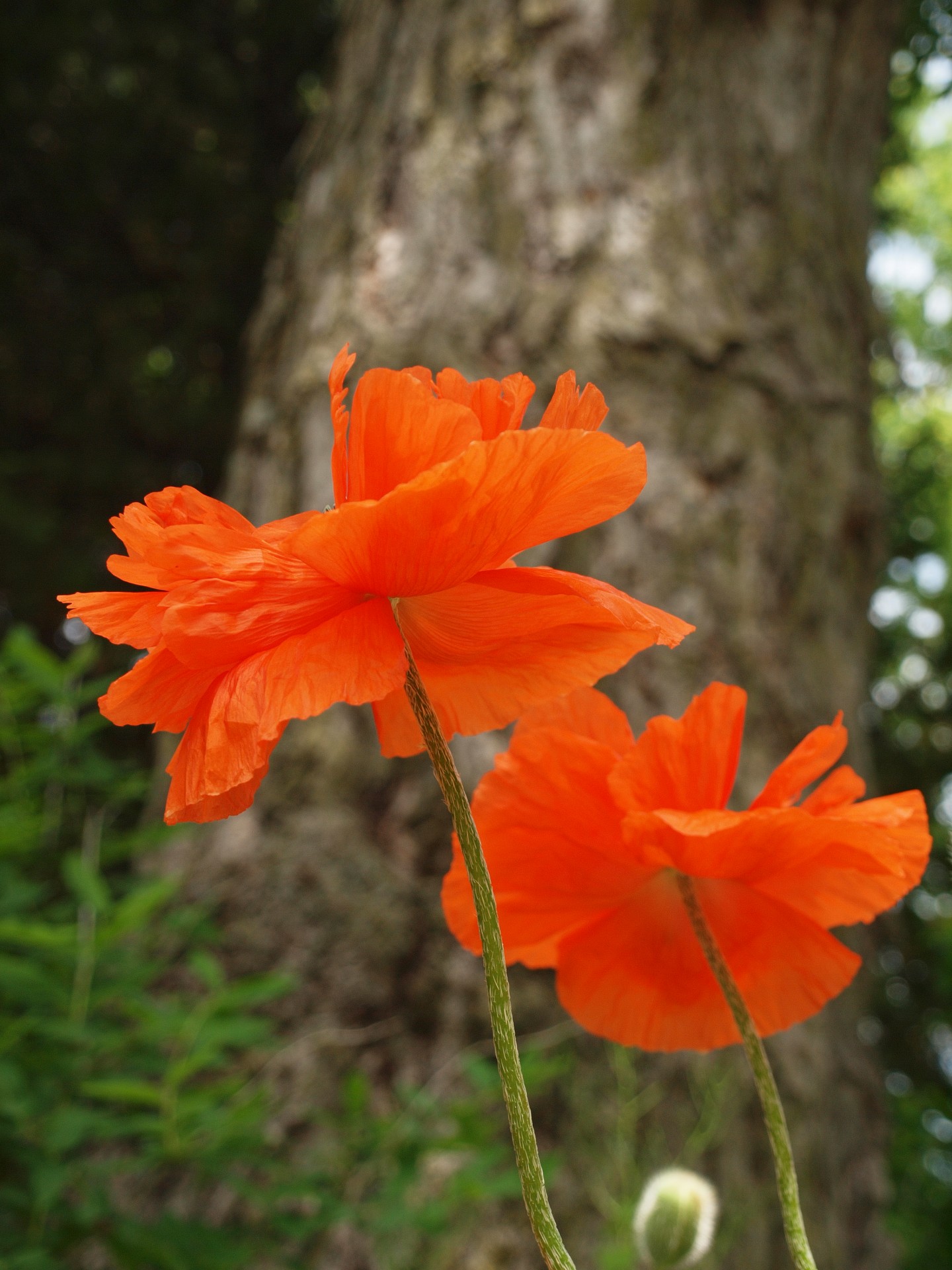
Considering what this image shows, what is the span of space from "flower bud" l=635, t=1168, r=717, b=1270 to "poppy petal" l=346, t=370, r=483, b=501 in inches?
19.0

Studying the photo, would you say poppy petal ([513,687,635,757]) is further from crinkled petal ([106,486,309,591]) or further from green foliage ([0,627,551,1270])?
green foliage ([0,627,551,1270])

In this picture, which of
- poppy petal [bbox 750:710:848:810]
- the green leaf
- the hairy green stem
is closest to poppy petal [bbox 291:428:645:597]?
poppy petal [bbox 750:710:848:810]

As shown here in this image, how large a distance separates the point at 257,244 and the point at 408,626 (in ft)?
14.0

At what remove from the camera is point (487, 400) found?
0.45m

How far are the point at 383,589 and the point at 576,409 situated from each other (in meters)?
0.12

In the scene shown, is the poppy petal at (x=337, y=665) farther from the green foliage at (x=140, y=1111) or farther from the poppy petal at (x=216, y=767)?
the green foliage at (x=140, y=1111)

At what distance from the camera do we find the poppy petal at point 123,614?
15.3 inches

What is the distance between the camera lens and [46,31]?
3.57 m

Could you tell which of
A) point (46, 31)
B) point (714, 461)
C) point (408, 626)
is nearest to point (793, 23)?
point (714, 461)

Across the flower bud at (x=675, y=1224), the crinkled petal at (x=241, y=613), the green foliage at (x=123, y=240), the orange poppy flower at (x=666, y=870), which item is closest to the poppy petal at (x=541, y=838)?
the orange poppy flower at (x=666, y=870)

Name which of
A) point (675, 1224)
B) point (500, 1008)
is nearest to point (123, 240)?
point (675, 1224)

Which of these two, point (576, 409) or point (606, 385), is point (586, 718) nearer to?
point (576, 409)

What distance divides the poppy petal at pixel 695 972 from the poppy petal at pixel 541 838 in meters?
0.03

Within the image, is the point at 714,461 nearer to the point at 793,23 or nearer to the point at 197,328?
the point at 793,23
